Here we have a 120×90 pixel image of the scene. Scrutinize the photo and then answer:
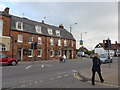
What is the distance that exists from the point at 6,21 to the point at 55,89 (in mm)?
24811

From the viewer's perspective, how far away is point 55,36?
41.3 m

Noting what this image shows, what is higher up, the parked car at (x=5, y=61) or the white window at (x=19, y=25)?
the white window at (x=19, y=25)

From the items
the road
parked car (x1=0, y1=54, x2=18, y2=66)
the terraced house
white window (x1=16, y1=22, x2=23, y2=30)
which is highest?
white window (x1=16, y1=22, x2=23, y2=30)

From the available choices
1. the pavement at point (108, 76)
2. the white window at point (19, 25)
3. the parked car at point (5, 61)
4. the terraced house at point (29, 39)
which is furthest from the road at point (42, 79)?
the white window at point (19, 25)

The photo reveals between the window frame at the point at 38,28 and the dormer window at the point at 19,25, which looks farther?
the window frame at the point at 38,28

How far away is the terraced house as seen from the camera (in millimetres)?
29578

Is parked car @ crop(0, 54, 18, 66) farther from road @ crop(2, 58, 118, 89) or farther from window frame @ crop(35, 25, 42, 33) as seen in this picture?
window frame @ crop(35, 25, 42, 33)

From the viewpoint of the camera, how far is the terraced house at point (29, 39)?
97.0 feet

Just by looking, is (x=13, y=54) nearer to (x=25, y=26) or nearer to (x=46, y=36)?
(x=25, y=26)

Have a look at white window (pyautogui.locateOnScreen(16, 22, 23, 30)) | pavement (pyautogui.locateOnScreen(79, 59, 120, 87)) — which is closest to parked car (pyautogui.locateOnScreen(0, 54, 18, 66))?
pavement (pyautogui.locateOnScreen(79, 59, 120, 87))

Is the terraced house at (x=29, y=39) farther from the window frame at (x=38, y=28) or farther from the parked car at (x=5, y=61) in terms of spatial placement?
the parked car at (x=5, y=61)

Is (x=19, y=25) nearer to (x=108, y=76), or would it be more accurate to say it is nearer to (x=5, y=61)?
(x=5, y=61)

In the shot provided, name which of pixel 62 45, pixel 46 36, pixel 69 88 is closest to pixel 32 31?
pixel 46 36

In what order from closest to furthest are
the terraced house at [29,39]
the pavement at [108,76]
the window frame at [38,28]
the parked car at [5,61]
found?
the pavement at [108,76] < the parked car at [5,61] < the terraced house at [29,39] < the window frame at [38,28]
